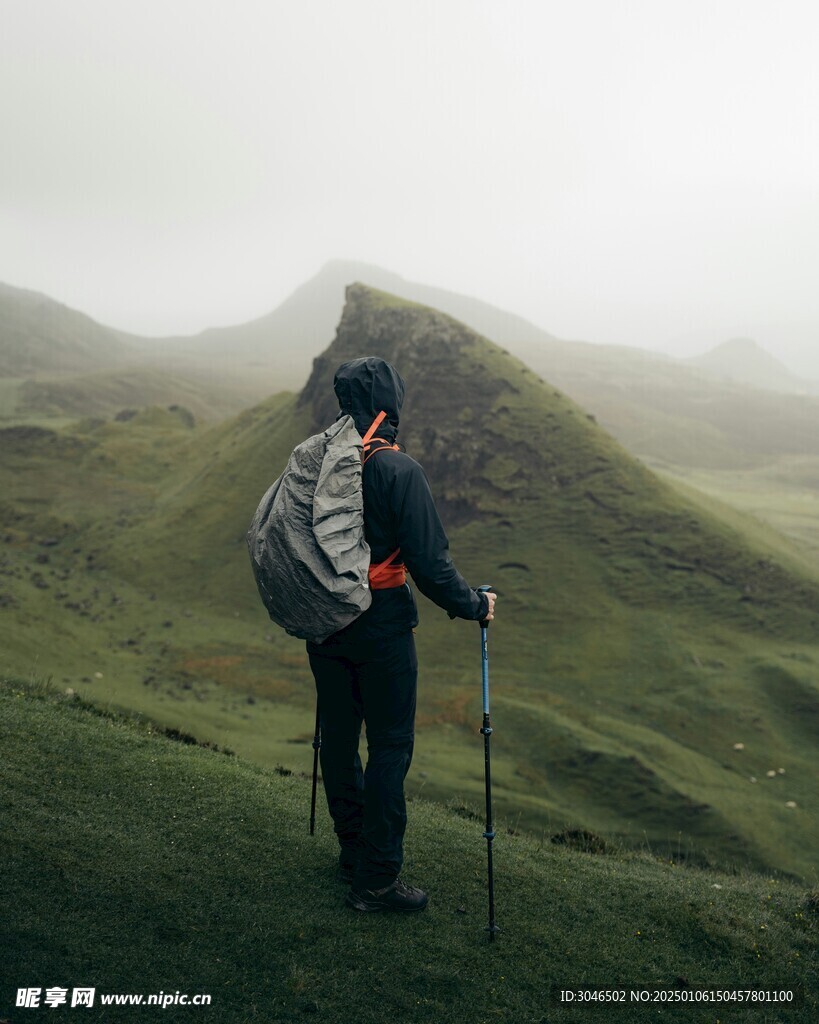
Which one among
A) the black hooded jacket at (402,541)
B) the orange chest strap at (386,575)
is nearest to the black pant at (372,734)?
the black hooded jacket at (402,541)

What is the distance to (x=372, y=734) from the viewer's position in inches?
204

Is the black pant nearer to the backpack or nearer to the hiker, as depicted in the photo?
the hiker

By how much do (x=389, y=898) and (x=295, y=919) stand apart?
67 centimetres

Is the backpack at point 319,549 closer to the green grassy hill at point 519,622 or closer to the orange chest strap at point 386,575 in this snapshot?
the orange chest strap at point 386,575

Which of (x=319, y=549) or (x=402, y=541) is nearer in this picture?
(x=319, y=549)

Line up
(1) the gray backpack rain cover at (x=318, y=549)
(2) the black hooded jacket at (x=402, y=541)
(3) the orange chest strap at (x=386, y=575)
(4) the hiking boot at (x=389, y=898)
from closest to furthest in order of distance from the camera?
1. (1) the gray backpack rain cover at (x=318, y=549)
2. (2) the black hooded jacket at (x=402, y=541)
3. (3) the orange chest strap at (x=386, y=575)
4. (4) the hiking boot at (x=389, y=898)

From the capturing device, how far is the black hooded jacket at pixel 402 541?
16.0ft

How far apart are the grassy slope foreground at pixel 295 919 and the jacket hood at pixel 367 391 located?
3403 mm

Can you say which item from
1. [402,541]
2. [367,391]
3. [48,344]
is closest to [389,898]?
[402,541]

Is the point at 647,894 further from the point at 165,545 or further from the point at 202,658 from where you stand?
the point at 165,545

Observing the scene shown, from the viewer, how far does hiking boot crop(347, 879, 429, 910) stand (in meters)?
5.15

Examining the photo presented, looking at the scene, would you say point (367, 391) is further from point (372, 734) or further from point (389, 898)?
point (389, 898)


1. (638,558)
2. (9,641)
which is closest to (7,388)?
(9,641)

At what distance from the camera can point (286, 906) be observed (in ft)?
16.8
